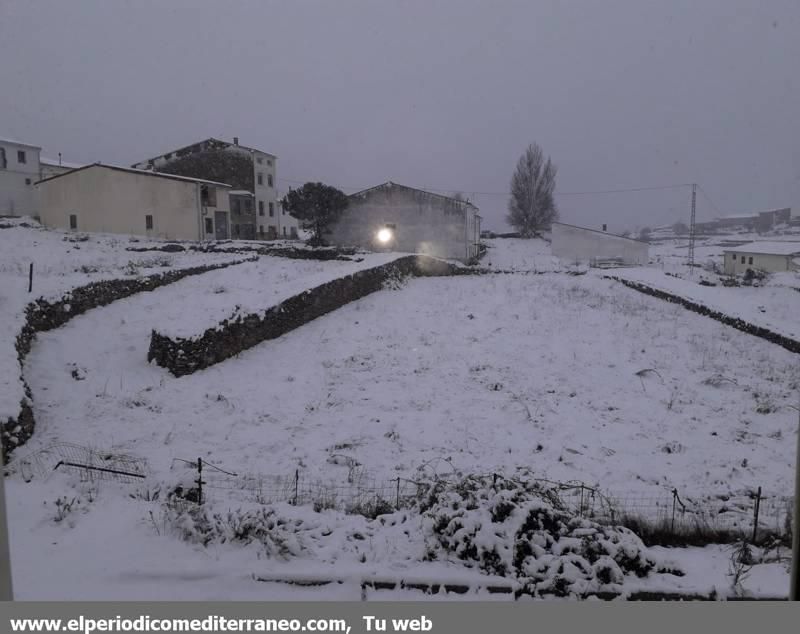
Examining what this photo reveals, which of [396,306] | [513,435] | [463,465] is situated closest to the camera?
[463,465]

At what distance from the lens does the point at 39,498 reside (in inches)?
183

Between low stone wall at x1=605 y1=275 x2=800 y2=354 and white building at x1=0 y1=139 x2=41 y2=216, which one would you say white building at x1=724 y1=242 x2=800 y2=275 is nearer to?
low stone wall at x1=605 y1=275 x2=800 y2=354

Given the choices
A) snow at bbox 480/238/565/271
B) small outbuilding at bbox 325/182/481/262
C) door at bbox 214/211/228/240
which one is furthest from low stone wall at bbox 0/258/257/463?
door at bbox 214/211/228/240

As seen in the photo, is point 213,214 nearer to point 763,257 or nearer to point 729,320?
point 729,320

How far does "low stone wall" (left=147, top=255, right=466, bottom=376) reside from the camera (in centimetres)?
924

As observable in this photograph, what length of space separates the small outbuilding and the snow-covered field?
17764 mm

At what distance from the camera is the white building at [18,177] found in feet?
107

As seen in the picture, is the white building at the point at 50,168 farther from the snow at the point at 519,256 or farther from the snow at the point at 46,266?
the snow at the point at 519,256

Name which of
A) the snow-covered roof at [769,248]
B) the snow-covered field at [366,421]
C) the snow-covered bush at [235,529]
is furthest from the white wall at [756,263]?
the snow-covered bush at [235,529]

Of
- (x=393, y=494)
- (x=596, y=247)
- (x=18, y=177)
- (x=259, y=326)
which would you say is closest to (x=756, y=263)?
(x=596, y=247)
